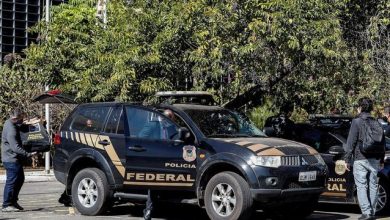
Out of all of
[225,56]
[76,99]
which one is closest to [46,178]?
[76,99]

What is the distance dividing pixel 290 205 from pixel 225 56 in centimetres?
335

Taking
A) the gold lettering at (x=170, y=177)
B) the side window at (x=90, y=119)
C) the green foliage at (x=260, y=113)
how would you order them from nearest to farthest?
the gold lettering at (x=170, y=177) → the side window at (x=90, y=119) → the green foliage at (x=260, y=113)

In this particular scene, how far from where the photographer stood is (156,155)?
10.2m

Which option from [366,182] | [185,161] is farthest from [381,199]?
[185,161]

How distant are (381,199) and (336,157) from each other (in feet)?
3.28

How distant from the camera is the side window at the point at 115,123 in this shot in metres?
10.9

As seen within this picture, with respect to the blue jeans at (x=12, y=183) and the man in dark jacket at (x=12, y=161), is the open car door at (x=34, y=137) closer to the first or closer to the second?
the man in dark jacket at (x=12, y=161)

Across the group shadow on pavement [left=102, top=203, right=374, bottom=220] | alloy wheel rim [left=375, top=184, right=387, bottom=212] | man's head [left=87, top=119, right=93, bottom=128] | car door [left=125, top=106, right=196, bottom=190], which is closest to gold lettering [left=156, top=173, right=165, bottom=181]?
car door [left=125, top=106, right=196, bottom=190]

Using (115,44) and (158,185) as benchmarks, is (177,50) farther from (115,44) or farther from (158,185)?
(158,185)

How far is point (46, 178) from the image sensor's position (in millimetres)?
19469

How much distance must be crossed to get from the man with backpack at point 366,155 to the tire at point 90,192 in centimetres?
392

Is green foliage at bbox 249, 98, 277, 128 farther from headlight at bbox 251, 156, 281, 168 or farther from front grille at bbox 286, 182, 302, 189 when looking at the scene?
headlight at bbox 251, 156, 281, 168

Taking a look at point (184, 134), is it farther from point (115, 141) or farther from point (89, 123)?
point (89, 123)

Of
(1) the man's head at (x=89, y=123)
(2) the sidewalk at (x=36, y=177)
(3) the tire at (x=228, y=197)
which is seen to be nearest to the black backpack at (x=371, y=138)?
(3) the tire at (x=228, y=197)
